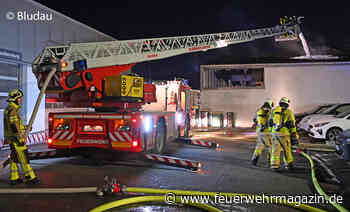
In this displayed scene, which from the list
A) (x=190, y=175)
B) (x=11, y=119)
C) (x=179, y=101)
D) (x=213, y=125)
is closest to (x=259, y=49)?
(x=213, y=125)

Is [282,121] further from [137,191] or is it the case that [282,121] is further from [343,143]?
[137,191]

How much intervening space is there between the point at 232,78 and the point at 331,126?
1449 cm

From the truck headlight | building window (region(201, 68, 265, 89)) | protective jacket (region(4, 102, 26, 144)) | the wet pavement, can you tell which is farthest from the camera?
building window (region(201, 68, 265, 89))

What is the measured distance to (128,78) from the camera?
767 centimetres

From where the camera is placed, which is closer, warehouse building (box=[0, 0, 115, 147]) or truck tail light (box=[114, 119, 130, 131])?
truck tail light (box=[114, 119, 130, 131])

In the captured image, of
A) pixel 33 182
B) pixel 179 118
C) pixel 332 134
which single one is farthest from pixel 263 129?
pixel 332 134

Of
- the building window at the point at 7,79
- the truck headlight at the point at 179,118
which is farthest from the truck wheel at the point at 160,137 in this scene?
the building window at the point at 7,79

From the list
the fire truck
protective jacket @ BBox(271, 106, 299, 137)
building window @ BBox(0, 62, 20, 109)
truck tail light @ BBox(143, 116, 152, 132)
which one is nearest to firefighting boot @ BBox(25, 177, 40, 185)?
the fire truck

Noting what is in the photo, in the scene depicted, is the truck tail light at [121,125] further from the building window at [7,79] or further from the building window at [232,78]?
the building window at [232,78]

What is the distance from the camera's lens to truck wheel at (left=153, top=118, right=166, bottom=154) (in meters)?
8.60

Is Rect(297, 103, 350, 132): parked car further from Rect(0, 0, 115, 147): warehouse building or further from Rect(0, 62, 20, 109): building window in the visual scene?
Rect(0, 62, 20, 109): building window

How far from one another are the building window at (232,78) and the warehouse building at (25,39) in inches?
410

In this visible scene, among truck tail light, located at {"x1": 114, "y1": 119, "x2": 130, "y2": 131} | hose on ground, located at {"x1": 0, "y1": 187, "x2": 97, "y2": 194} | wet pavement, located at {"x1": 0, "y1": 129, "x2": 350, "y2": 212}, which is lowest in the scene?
wet pavement, located at {"x1": 0, "y1": 129, "x2": 350, "y2": 212}

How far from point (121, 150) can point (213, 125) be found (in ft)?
45.0
